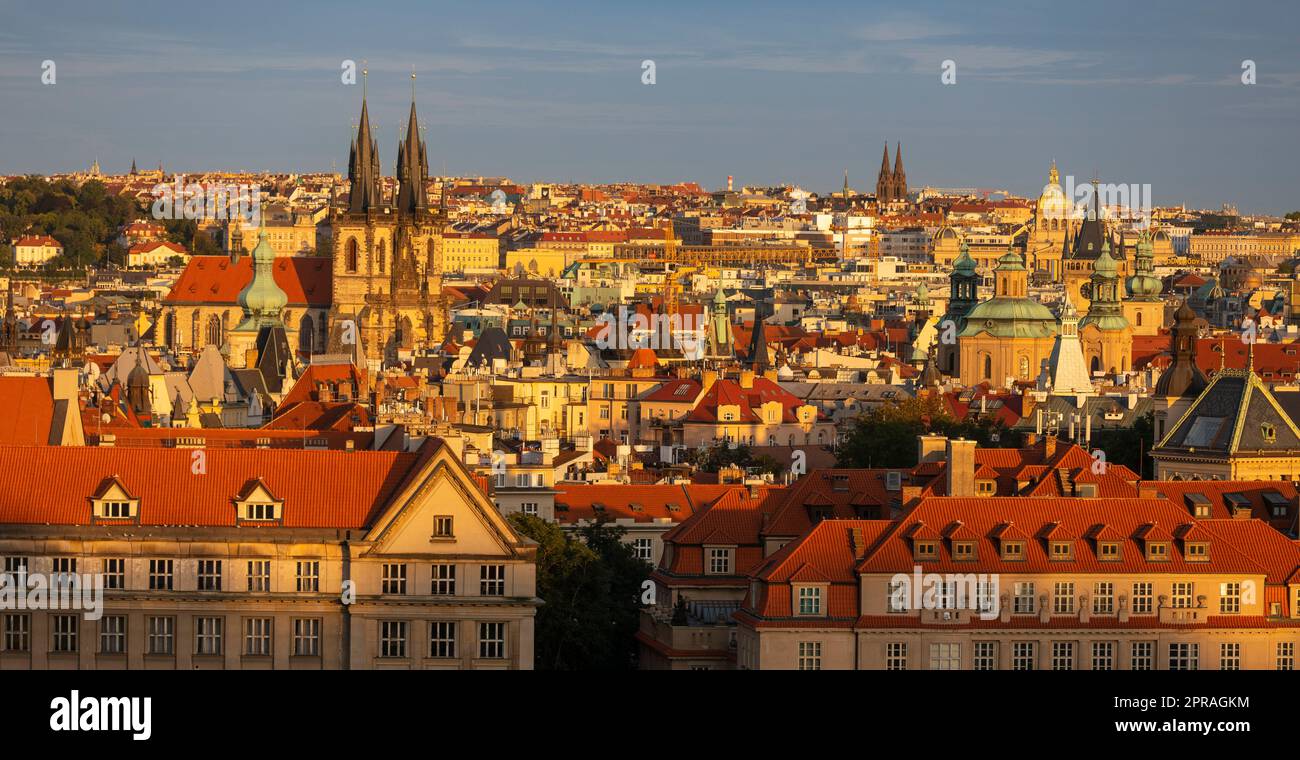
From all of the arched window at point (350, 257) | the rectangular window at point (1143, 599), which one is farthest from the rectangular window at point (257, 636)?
the arched window at point (350, 257)

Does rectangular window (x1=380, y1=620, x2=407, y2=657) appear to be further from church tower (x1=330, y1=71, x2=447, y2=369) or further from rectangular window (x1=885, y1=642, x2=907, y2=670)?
church tower (x1=330, y1=71, x2=447, y2=369)

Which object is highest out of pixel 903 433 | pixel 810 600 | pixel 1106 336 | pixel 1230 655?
pixel 1106 336

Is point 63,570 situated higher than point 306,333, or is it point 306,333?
point 63,570

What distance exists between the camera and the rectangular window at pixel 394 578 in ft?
147

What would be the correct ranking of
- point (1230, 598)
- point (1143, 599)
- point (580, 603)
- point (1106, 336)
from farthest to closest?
point (1106, 336)
point (580, 603)
point (1230, 598)
point (1143, 599)

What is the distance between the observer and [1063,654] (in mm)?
46594

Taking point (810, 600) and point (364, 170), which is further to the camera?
point (364, 170)

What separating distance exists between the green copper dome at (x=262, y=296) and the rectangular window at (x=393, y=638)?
11205cm

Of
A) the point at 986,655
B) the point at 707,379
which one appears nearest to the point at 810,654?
the point at 986,655

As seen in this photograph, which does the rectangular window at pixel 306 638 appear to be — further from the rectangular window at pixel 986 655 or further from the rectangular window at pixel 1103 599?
the rectangular window at pixel 1103 599

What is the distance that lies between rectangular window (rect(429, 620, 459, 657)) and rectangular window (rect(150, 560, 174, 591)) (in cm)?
358

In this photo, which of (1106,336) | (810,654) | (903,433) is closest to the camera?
(810,654)

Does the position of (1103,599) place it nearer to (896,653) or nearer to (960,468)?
(896,653)

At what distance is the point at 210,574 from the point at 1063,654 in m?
12.0
